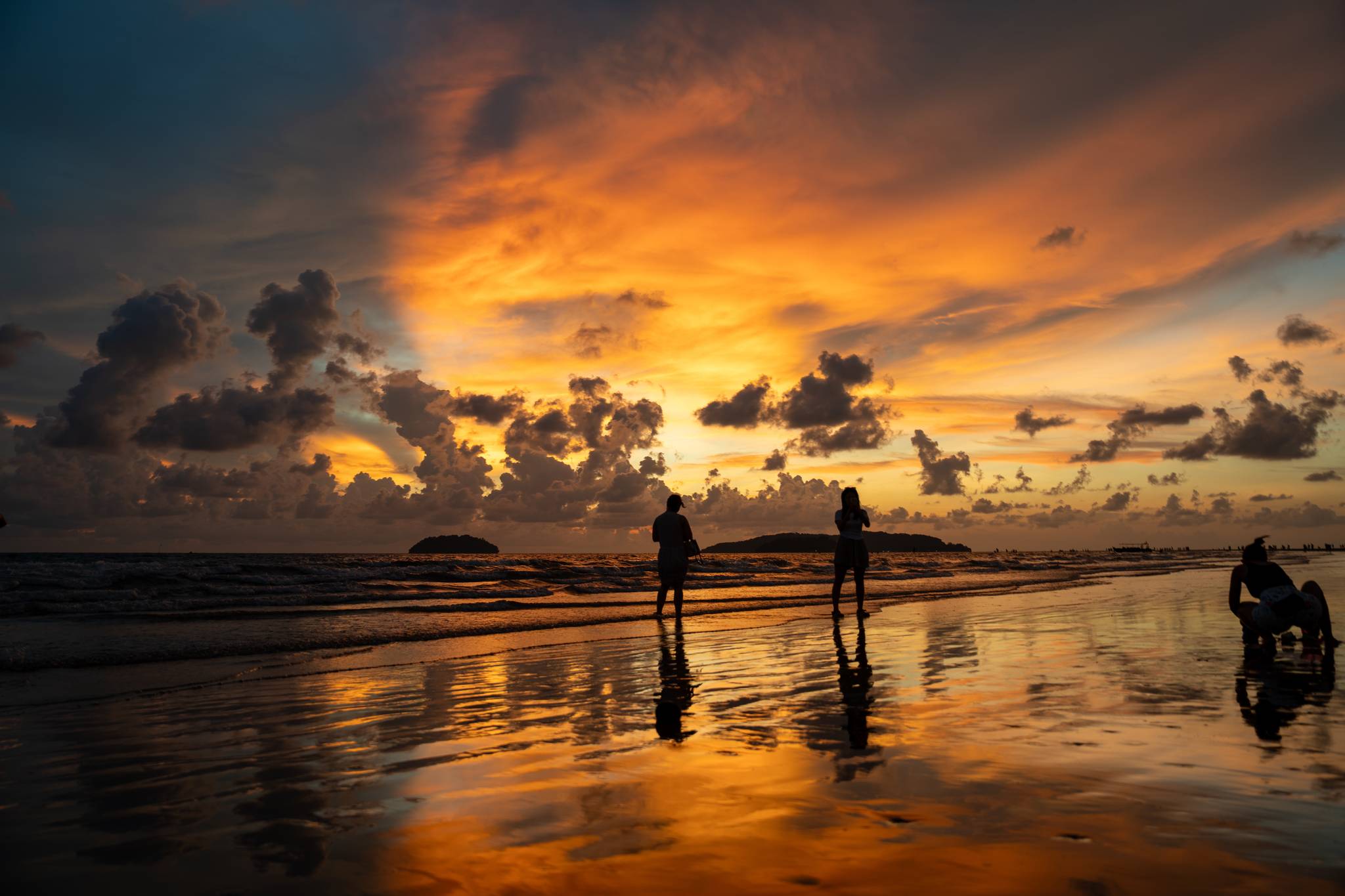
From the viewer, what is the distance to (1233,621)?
13.7 m

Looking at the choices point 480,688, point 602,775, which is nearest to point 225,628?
point 480,688

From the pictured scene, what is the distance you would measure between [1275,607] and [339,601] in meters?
23.3

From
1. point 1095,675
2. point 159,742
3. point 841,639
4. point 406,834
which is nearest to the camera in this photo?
point 406,834

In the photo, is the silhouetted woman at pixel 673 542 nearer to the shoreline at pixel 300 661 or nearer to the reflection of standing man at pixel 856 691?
the shoreline at pixel 300 661

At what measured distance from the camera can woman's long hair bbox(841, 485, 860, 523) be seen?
19062 mm

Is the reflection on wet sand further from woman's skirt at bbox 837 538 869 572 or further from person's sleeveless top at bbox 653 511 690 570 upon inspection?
person's sleeveless top at bbox 653 511 690 570

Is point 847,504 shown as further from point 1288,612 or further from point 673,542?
point 1288,612

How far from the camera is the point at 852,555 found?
19.3 meters

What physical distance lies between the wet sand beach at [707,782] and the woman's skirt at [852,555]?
945 cm

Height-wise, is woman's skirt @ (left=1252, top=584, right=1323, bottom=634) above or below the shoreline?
above

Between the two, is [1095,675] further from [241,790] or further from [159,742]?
[159,742]

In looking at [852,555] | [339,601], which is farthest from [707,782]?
[339,601]

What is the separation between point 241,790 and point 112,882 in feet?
4.78

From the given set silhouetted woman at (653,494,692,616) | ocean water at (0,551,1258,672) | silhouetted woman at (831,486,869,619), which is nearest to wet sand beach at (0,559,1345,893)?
ocean water at (0,551,1258,672)
